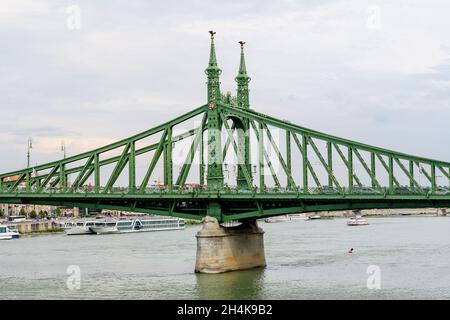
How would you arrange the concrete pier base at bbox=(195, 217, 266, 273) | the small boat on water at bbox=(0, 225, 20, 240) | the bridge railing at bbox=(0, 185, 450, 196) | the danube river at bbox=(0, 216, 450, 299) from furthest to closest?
the small boat on water at bbox=(0, 225, 20, 240) → the concrete pier base at bbox=(195, 217, 266, 273) → the bridge railing at bbox=(0, 185, 450, 196) → the danube river at bbox=(0, 216, 450, 299)

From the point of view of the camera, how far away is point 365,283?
75000 millimetres

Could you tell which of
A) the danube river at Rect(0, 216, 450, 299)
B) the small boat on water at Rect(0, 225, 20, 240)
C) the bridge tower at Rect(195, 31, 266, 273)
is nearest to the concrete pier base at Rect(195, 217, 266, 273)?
the bridge tower at Rect(195, 31, 266, 273)

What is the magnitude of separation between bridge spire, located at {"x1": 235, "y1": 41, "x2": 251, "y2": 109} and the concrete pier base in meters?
15.2

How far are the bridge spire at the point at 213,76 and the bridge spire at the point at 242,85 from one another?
5.96 metres

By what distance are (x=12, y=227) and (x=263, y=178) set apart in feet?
373

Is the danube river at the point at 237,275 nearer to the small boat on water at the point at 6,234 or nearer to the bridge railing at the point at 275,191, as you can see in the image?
the bridge railing at the point at 275,191

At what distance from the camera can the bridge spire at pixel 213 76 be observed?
305ft

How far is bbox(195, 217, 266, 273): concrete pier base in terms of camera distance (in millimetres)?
85938

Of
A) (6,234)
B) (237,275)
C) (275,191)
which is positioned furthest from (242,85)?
(6,234)

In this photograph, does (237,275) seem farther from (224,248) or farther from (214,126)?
(214,126)

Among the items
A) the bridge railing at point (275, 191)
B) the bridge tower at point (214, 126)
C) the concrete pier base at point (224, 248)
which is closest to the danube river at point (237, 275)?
the concrete pier base at point (224, 248)

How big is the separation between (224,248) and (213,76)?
1876 cm

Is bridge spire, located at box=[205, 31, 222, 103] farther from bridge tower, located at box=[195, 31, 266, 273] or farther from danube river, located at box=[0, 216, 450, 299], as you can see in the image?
danube river, located at box=[0, 216, 450, 299]
